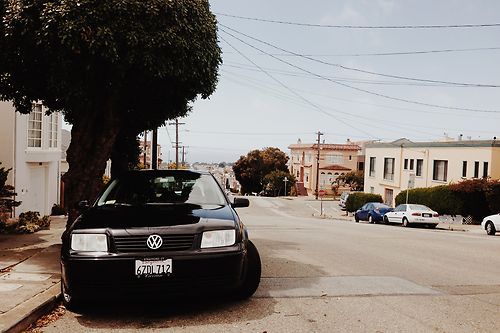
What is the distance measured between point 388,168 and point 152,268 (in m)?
44.6

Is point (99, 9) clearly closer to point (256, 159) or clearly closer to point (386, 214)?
point (386, 214)

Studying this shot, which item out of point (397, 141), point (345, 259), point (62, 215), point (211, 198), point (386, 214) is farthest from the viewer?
point (397, 141)

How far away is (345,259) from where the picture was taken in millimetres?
9133

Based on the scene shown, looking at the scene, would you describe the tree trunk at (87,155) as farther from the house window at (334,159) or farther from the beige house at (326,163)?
the house window at (334,159)

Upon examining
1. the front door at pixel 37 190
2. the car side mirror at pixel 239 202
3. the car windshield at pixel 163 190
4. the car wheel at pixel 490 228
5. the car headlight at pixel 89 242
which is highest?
the car windshield at pixel 163 190

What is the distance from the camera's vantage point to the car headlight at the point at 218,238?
5.00 meters

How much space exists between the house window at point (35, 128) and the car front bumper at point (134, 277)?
1700 cm

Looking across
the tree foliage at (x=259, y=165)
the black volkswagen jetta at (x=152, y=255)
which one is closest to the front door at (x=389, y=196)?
the tree foliage at (x=259, y=165)

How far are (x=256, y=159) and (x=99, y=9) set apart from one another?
78.8 m

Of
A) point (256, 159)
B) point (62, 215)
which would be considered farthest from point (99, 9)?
point (256, 159)

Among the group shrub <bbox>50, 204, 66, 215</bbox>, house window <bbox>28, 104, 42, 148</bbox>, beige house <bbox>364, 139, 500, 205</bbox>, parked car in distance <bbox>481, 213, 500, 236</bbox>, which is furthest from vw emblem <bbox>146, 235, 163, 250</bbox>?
beige house <bbox>364, 139, 500, 205</bbox>

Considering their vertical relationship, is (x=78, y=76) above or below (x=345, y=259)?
above

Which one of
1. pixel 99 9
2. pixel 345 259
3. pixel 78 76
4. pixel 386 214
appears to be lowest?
pixel 386 214

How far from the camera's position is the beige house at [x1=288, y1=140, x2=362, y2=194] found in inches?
3214
